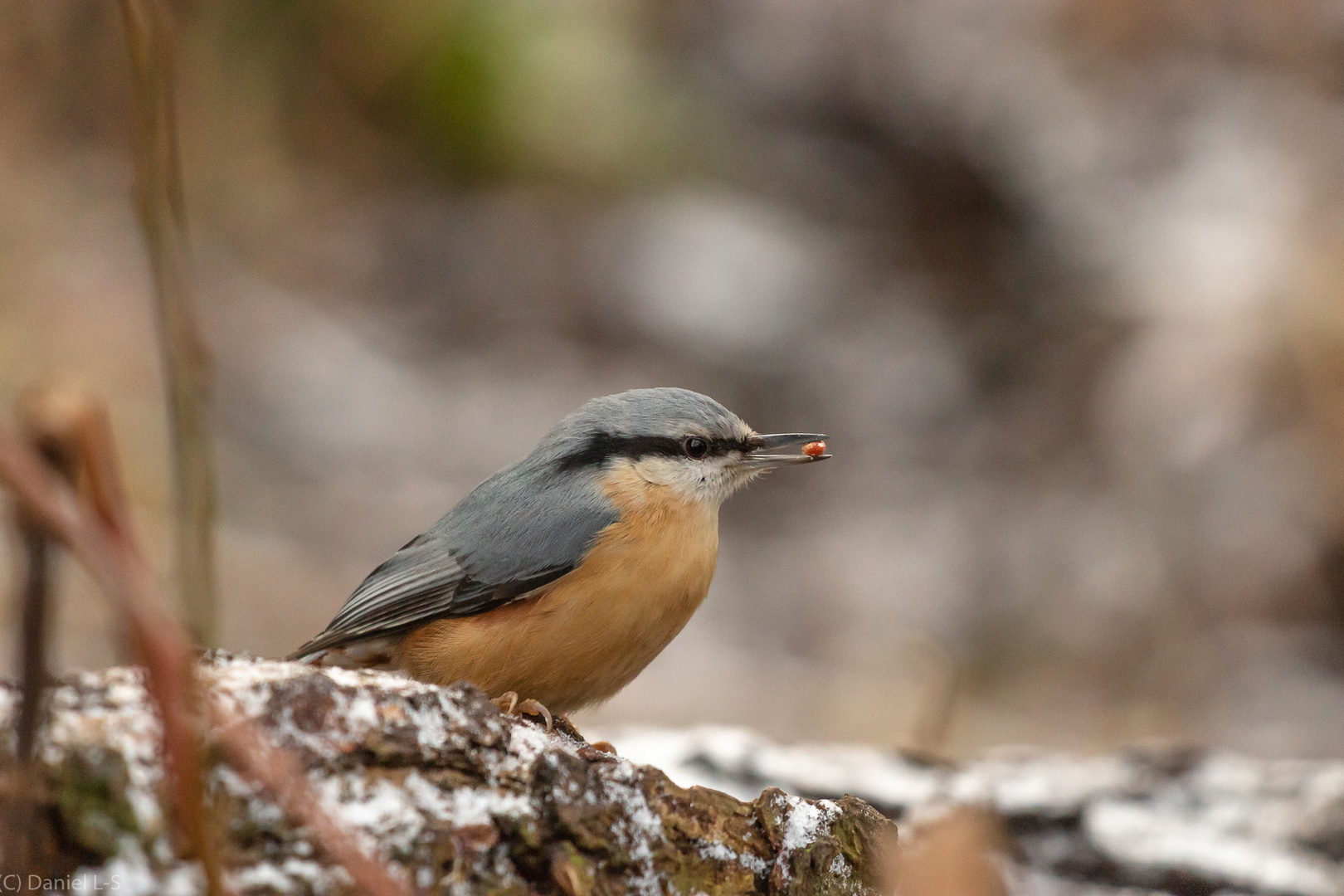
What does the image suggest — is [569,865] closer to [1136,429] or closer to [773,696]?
[773,696]

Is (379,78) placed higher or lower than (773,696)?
higher

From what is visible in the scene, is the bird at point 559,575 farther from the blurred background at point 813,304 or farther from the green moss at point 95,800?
the blurred background at point 813,304

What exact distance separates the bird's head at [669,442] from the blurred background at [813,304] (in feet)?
7.55

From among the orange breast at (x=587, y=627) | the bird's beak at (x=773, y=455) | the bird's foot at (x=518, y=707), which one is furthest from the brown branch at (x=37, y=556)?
the bird's beak at (x=773, y=455)

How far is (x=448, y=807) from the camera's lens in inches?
76.8

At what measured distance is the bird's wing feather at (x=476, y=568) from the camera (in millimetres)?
Result: 3234

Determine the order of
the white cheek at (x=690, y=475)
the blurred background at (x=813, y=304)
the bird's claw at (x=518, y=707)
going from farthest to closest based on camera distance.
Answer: the blurred background at (x=813, y=304), the white cheek at (x=690, y=475), the bird's claw at (x=518, y=707)

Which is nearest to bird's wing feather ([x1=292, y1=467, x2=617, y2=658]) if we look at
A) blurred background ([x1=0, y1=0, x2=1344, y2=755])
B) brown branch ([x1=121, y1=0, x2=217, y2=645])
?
brown branch ([x1=121, y1=0, x2=217, y2=645])

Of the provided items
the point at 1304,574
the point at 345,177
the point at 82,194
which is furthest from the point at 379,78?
the point at 1304,574

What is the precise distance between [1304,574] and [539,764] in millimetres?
5610

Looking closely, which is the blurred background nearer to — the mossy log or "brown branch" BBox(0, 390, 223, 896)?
the mossy log

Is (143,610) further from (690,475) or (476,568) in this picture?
(690,475)

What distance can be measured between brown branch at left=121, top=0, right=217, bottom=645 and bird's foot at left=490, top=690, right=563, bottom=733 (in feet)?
4.64

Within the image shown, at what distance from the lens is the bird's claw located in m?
2.84
